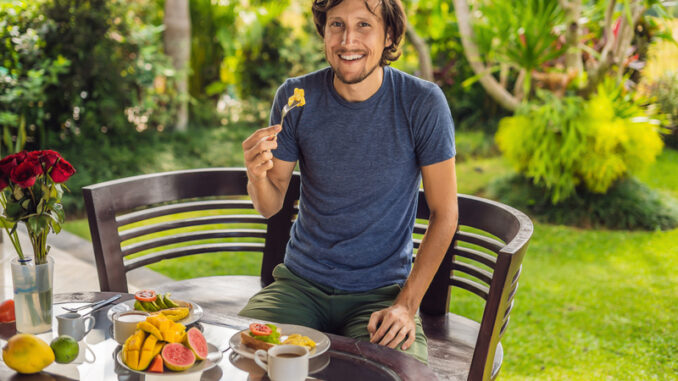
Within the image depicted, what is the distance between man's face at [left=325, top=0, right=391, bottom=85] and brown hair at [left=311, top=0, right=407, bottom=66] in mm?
22

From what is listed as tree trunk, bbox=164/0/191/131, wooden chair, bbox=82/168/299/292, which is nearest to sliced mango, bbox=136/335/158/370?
wooden chair, bbox=82/168/299/292

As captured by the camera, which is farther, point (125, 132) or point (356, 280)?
point (125, 132)

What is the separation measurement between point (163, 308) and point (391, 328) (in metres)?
0.61

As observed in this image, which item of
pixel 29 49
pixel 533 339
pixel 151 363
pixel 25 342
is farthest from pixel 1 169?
pixel 29 49

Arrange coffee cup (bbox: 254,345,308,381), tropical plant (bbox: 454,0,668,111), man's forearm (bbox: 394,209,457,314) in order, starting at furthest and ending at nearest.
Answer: tropical plant (bbox: 454,0,668,111) < man's forearm (bbox: 394,209,457,314) < coffee cup (bbox: 254,345,308,381)

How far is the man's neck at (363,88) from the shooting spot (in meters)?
2.06

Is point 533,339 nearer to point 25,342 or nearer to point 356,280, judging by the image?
point 356,280

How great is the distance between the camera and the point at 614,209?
556cm

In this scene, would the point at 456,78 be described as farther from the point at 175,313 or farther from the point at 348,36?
the point at 175,313

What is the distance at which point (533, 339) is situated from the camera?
139 inches

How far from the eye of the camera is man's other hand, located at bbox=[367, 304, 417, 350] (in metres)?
1.72

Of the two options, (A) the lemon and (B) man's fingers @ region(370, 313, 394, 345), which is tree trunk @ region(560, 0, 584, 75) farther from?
(A) the lemon

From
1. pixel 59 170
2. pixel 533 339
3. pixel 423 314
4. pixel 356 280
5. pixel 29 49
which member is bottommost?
pixel 533 339

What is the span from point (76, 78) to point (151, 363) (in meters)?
4.74
